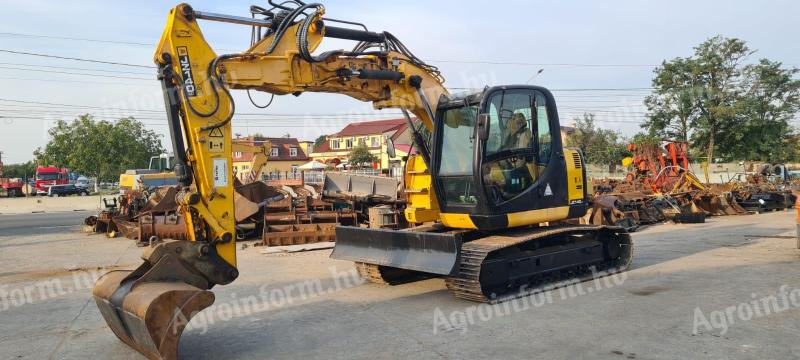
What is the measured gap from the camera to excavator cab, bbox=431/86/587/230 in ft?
24.1

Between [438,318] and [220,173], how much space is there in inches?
109

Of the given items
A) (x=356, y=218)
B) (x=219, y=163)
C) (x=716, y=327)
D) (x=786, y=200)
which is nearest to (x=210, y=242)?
(x=219, y=163)

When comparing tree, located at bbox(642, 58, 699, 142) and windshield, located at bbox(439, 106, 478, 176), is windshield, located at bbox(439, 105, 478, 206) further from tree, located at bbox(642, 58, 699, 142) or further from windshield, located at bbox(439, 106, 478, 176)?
tree, located at bbox(642, 58, 699, 142)

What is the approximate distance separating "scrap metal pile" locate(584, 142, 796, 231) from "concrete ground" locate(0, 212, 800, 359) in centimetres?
510

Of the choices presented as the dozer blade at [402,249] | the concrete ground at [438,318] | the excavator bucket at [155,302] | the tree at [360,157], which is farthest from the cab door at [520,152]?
the tree at [360,157]

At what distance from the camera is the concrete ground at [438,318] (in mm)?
5426

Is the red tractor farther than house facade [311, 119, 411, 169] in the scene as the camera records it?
No

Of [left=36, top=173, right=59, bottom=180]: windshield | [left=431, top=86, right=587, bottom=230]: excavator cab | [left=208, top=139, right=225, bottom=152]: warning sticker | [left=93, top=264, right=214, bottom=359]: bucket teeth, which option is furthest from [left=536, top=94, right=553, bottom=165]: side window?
[left=36, top=173, right=59, bottom=180]: windshield

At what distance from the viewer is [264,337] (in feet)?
19.6

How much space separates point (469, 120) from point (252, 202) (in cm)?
790

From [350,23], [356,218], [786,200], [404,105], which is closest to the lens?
[350,23]

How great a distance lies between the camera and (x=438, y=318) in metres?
6.57

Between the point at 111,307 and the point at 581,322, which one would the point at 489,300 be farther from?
the point at 111,307

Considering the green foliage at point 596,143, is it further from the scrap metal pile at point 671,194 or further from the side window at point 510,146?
the side window at point 510,146
